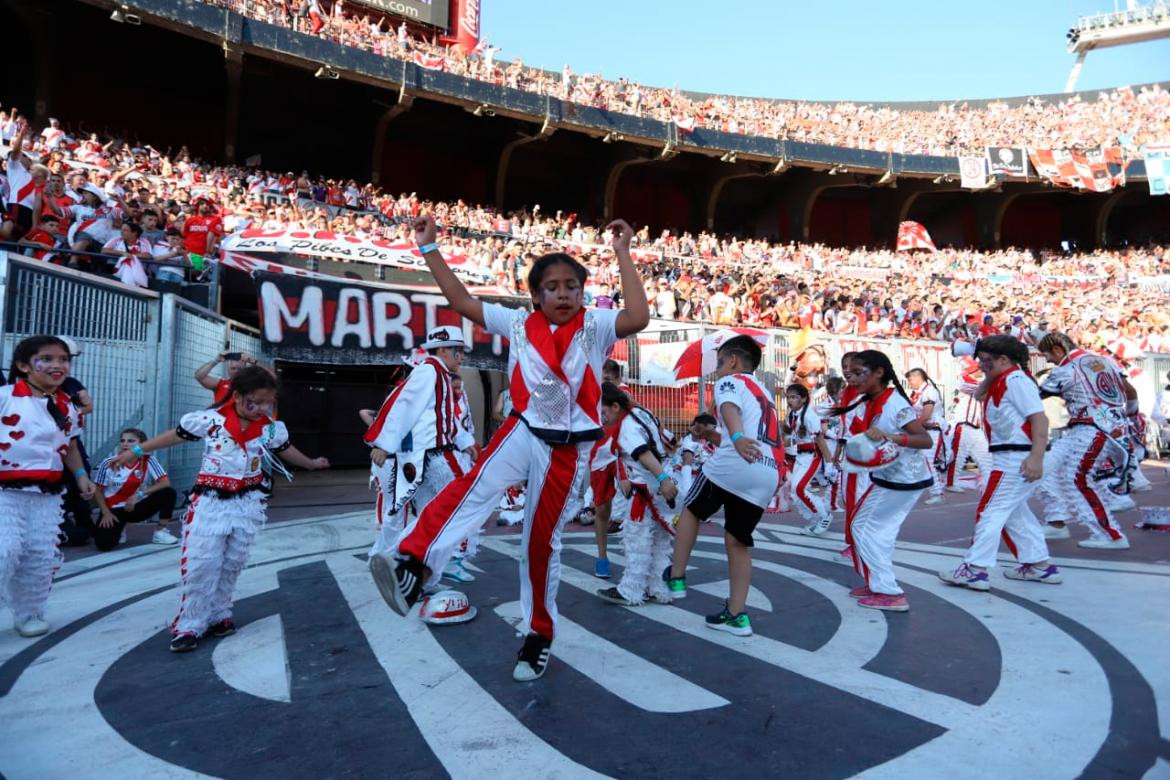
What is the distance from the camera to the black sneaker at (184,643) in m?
3.96

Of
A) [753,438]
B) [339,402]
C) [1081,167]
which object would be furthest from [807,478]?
[1081,167]

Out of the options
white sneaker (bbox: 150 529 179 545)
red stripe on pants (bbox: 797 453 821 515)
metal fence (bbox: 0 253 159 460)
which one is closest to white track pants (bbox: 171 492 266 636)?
white sneaker (bbox: 150 529 179 545)

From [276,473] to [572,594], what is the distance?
975 cm

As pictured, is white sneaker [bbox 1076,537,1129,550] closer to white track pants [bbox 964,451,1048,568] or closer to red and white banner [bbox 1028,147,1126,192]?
white track pants [bbox 964,451,1048,568]

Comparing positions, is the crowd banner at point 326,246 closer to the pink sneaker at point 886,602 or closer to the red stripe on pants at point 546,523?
the pink sneaker at point 886,602

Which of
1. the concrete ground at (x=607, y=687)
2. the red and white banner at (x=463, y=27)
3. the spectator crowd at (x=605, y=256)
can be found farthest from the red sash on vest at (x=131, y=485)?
the red and white banner at (x=463, y=27)

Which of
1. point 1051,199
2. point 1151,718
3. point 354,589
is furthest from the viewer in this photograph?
point 1051,199

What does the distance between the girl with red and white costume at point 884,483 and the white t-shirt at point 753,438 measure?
107 centimetres

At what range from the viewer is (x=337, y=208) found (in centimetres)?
1906

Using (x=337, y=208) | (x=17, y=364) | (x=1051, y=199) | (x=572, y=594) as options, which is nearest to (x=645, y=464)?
(x=572, y=594)

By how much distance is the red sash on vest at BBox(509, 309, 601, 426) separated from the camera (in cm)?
351

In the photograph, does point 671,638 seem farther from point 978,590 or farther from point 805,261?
point 805,261

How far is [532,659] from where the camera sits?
3504 mm

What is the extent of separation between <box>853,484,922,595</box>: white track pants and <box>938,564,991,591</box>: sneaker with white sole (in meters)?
0.75
